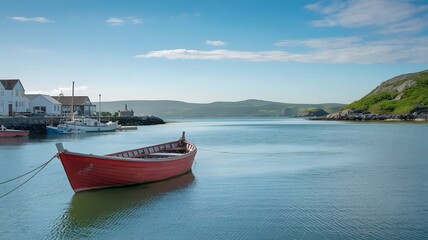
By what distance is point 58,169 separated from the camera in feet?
90.1

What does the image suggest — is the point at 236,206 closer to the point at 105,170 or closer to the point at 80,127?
the point at 105,170

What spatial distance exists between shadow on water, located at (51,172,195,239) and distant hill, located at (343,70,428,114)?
128 m

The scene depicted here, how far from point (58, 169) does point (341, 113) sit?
144033 mm

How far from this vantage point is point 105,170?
19188mm

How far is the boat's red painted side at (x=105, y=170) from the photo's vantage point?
1830 cm

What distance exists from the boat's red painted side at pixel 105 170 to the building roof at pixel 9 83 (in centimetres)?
6033

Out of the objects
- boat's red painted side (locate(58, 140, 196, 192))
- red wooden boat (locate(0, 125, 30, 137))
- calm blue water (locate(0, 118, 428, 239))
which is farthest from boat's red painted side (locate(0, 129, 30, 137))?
boat's red painted side (locate(58, 140, 196, 192))

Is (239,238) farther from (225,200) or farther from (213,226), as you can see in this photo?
(225,200)

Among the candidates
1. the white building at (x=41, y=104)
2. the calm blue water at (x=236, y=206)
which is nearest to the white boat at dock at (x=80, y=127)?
the white building at (x=41, y=104)

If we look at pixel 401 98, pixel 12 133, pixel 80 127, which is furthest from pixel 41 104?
pixel 401 98

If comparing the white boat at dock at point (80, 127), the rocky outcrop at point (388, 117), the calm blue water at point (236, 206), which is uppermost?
the rocky outcrop at point (388, 117)

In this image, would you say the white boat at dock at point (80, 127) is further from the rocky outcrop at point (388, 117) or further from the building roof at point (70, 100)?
the rocky outcrop at point (388, 117)

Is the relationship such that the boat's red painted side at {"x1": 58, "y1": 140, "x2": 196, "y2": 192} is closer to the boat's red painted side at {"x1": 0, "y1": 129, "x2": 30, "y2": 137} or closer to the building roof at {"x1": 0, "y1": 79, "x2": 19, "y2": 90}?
the boat's red painted side at {"x1": 0, "y1": 129, "x2": 30, "y2": 137}

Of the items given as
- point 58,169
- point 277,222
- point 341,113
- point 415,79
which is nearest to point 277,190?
point 277,222
